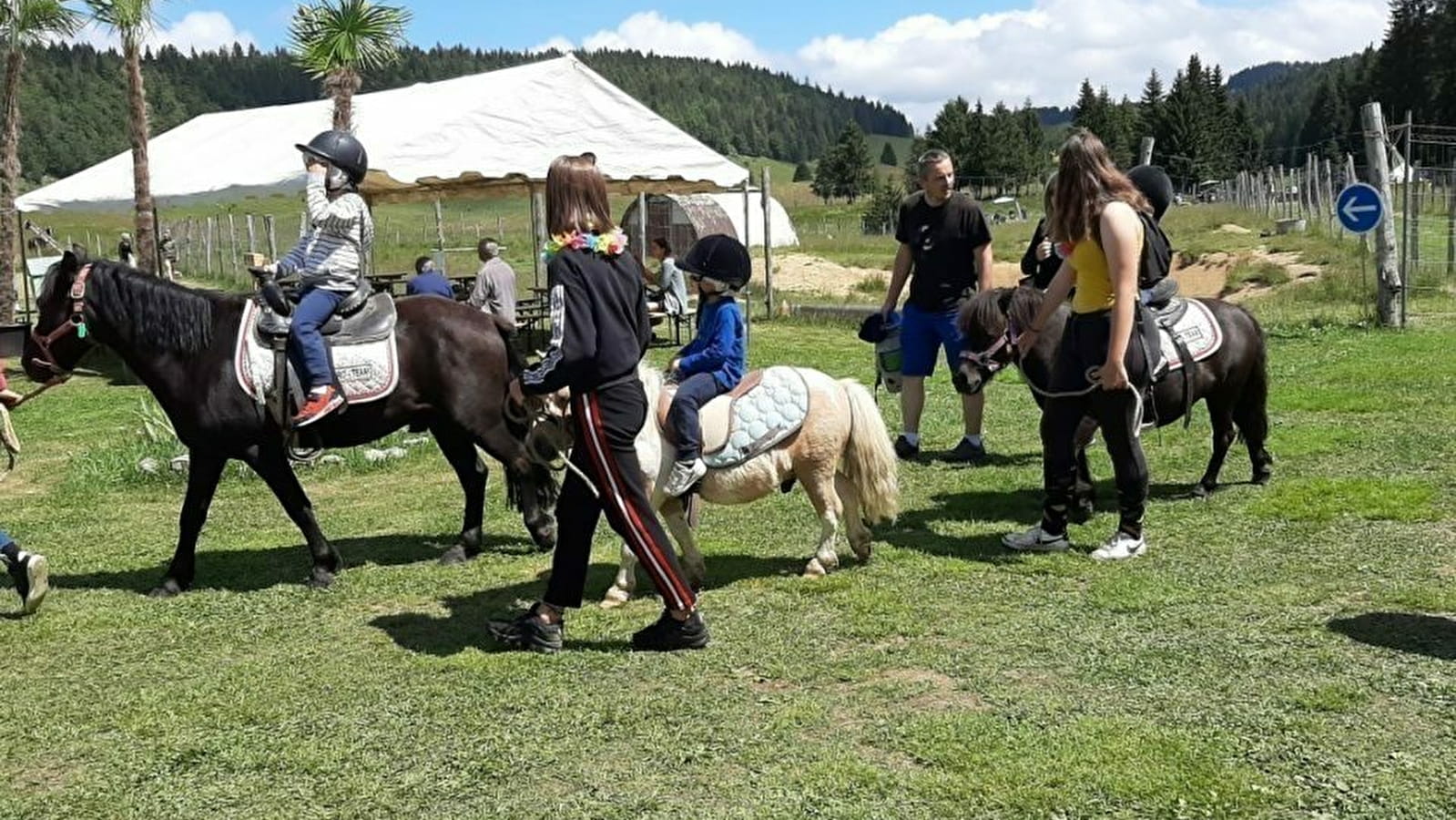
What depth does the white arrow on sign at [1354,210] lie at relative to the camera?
1424 centimetres

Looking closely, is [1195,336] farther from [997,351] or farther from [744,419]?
[744,419]

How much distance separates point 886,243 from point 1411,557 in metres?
39.2

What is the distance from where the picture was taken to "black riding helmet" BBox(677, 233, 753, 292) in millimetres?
5262

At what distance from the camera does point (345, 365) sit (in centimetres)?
648

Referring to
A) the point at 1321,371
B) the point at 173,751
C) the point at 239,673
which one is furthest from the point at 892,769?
the point at 1321,371

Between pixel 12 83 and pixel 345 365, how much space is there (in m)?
15.9

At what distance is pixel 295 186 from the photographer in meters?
16.0

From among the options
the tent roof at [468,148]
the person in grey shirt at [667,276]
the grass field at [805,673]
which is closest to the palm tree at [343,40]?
the tent roof at [468,148]

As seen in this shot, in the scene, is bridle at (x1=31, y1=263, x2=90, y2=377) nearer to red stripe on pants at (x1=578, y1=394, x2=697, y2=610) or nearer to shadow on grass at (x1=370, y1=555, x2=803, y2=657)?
shadow on grass at (x1=370, y1=555, x2=803, y2=657)

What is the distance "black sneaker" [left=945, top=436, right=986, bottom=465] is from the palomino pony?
2.84m

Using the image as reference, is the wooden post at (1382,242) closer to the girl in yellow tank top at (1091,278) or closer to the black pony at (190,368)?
the girl in yellow tank top at (1091,278)

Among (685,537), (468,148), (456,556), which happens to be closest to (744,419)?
(685,537)

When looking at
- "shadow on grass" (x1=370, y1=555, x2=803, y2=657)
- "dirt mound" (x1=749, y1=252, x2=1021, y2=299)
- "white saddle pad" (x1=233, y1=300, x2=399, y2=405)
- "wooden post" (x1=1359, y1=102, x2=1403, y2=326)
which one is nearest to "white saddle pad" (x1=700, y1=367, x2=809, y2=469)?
"shadow on grass" (x1=370, y1=555, x2=803, y2=657)

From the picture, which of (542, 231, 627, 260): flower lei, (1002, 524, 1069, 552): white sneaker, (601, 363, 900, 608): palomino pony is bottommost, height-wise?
(1002, 524, 1069, 552): white sneaker
